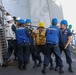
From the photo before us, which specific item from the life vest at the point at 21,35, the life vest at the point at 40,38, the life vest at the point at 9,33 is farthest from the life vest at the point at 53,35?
the life vest at the point at 9,33

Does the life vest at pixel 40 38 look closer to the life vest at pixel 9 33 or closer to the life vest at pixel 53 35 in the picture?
the life vest at pixel 53 35

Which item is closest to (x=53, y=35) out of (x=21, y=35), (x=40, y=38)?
(x=40, y=38)

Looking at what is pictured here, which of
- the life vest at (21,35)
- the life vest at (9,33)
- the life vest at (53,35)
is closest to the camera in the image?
the life vest at (53,35)

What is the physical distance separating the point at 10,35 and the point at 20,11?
4131 millimetres

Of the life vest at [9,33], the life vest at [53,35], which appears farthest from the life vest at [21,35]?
the life vest at [53,35]

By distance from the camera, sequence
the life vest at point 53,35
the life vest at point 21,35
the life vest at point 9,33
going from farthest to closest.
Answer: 1. the life vest at point 9,33
2. the life vest at point 21,35
3. the life vest at point 53,35

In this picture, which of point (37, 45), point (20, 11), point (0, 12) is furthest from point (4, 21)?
point (20, 11)

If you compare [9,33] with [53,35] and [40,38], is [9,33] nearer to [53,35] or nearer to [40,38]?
[40,38]

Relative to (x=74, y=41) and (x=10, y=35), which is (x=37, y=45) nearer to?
(x=10, y=35)

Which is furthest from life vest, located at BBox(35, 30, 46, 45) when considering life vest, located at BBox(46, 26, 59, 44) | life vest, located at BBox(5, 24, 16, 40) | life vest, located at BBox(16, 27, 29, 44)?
life vest, located at BBox(5, 24, 16, 40)

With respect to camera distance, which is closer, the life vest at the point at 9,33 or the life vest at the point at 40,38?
the life vest at the point at 40,38

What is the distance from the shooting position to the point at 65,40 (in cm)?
1075

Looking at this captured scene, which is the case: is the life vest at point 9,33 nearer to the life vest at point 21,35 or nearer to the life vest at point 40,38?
the life vest at point 21,35

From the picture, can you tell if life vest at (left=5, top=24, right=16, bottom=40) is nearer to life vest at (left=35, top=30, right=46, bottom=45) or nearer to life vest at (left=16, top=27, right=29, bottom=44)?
life vest at (left=16, top=27, right=29, bottom=44)
